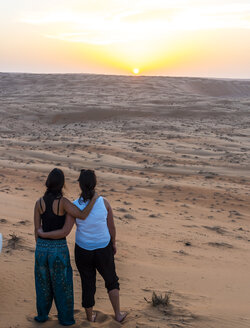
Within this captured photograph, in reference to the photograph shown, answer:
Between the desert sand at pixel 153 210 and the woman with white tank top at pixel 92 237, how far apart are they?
53cm

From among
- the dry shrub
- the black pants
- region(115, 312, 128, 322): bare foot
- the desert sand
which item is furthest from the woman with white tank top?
the dry shrub

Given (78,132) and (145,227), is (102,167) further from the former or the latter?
(78,132)

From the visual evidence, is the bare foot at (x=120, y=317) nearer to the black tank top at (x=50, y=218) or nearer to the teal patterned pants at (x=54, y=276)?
the teal patterned pants at (x=54, y=276)

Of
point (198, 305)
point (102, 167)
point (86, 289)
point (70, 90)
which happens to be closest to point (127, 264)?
point (198, 305)

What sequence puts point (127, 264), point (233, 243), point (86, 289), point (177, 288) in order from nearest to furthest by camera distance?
point (86, 289) < point (177, 288) < point (127, 264) < point (233, 243)

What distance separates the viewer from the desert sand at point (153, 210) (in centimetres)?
459

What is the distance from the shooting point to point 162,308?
4410 millimetres

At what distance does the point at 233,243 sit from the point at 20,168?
799 centimetres

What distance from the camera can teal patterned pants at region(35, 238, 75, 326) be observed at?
12.1ft

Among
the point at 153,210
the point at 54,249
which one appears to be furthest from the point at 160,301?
the point at 153,210

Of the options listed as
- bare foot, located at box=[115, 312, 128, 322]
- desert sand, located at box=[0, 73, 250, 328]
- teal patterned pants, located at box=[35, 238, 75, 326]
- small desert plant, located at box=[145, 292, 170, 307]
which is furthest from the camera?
desert sand, located at box=[0, 73, 250, 328]

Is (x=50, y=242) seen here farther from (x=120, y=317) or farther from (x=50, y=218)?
(x=120, y=317)

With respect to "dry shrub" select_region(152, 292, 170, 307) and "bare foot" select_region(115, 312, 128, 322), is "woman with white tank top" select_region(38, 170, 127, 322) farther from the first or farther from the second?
"dry shrub" select_region(152, 292, 170, 307)

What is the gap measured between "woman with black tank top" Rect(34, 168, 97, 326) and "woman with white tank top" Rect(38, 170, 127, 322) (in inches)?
A: 2.5
